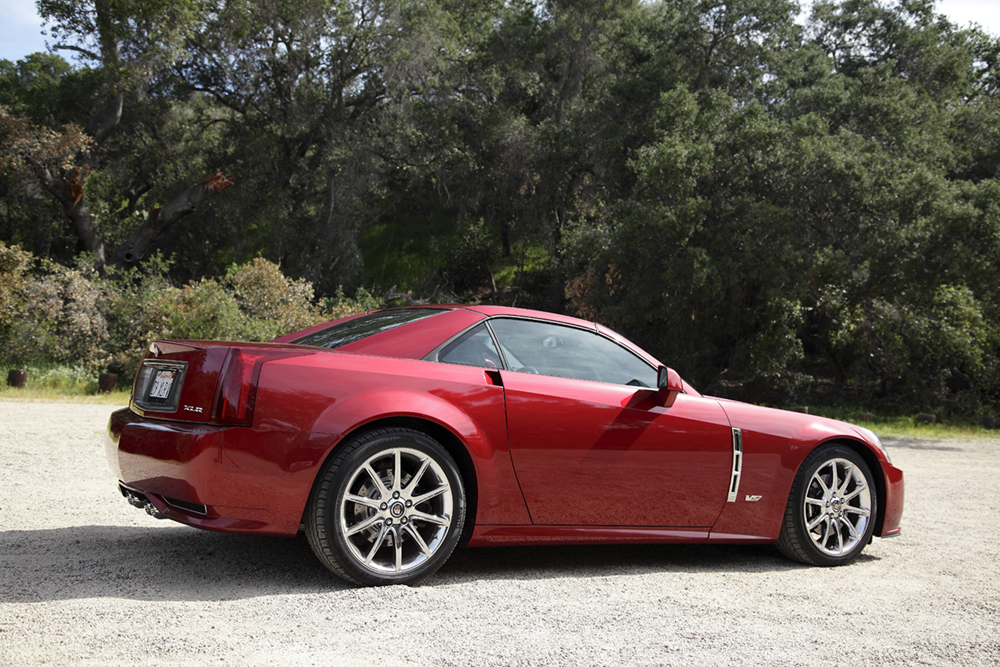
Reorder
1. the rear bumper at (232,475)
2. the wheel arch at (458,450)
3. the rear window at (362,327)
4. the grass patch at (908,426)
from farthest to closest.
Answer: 1. the grass patch at (908,426)
2. the rear window at (362,327)
3. the wheel arch at (458,450)
4. the rear bumper at (232,475)

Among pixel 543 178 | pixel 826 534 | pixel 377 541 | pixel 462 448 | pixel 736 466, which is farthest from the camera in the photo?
pixel 543 178

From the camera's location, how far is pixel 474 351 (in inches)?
158

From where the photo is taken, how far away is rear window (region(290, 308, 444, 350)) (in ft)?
13.3

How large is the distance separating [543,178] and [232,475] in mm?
26398

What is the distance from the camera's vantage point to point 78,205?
24.6 metres

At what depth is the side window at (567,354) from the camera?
4176 millimetres

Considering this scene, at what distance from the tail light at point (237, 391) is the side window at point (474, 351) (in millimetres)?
936

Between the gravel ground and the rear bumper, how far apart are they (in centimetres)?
34

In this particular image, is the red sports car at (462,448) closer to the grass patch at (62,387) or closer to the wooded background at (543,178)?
the grass patch at (62,387)

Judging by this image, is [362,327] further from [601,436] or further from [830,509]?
[830,509]

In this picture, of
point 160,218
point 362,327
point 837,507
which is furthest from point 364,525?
point 160,218

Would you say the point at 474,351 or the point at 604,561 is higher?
the point at 474,351

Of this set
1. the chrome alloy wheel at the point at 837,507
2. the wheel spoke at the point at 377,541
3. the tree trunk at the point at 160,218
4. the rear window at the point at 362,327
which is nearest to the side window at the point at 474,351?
the rear window at the point at 362,327

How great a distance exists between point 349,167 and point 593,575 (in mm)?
24824
